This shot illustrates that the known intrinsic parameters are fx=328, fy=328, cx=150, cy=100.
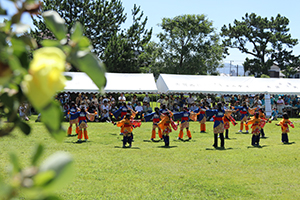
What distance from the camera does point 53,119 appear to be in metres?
0.62

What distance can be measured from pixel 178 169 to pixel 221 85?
46.7 ft

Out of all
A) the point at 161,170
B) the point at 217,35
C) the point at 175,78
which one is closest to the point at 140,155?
the point at 161,170

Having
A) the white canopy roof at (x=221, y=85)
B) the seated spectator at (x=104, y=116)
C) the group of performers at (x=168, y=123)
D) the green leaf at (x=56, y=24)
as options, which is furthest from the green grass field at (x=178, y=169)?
the white canopy roof at (x=221, y=85)

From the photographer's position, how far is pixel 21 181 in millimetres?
567

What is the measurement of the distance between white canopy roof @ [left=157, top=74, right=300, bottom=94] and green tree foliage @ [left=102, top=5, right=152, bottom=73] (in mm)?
7609

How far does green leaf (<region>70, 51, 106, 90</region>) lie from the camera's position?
2.02 ft

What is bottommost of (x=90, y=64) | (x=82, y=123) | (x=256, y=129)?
(x=256, y=129)

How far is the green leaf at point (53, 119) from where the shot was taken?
1.99ft

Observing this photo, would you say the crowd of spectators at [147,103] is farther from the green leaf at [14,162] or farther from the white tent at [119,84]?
the green leaf at [14,162]

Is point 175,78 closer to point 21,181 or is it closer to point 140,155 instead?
point 140,155

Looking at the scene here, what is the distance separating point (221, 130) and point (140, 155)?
11.0ft

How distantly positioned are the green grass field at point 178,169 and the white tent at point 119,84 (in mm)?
5808

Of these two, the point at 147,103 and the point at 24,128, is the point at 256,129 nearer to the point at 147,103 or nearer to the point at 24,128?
the point at 147,103

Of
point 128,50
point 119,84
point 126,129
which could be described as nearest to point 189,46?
point 128,50
